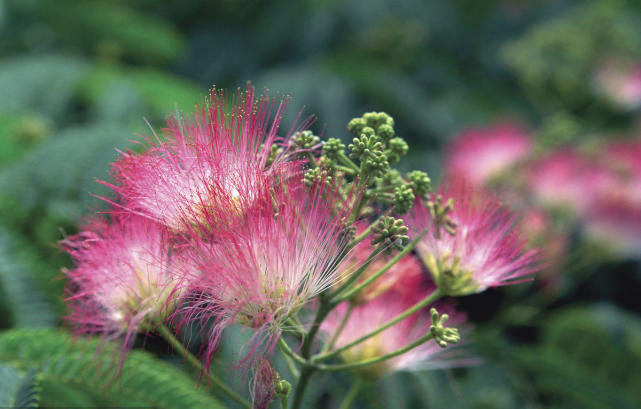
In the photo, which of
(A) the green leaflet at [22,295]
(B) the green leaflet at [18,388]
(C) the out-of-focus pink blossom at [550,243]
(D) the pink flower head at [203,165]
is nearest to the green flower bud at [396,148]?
(D) the pink flower head at [203,165]

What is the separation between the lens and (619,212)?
2.77m

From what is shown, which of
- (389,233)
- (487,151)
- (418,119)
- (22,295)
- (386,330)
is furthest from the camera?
(418,119)

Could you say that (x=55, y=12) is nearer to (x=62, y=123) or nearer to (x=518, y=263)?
(x=62, y=123)

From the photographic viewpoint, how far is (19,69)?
2863mm

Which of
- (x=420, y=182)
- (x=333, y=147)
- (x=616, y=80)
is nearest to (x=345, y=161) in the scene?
(x=333, y=147)

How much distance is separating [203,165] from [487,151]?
2.46m

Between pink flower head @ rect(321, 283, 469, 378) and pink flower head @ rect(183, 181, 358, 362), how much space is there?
1.06ft

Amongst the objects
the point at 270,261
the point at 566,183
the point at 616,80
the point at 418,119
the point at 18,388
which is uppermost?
the point at 616,80

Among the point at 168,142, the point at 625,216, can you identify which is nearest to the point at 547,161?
the point at 625,216

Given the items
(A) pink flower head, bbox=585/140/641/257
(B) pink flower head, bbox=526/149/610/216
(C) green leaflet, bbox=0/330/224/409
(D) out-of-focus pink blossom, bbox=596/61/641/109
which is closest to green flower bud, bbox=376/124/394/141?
(C) green leaflet, bbox=0/330/224/409

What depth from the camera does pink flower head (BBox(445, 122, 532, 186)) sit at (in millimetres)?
3047

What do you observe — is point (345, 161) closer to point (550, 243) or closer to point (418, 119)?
point (550, 243)

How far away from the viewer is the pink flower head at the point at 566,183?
2797mm

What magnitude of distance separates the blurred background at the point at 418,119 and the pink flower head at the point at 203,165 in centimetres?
44
